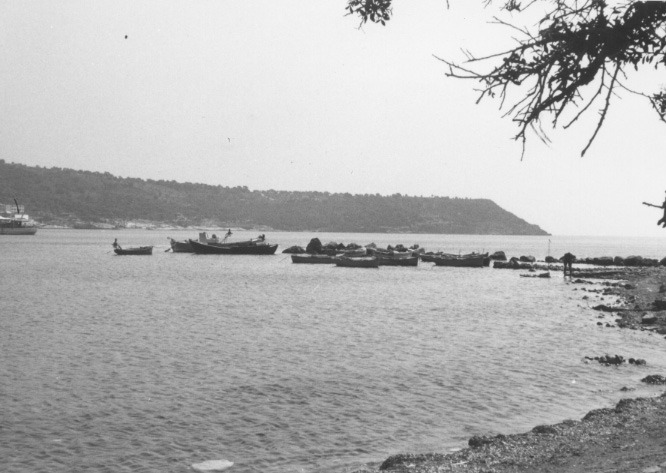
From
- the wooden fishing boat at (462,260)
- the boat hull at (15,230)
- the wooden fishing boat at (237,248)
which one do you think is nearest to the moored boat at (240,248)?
the wooden fishing boat at (237,248)

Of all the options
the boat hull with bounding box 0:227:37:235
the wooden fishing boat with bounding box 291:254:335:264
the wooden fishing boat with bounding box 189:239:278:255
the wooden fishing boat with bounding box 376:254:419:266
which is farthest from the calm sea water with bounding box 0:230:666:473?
the boat hull with bounding box 0:227:37:235

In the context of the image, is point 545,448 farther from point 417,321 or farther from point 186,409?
point 417,321

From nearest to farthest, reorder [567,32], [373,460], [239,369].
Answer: [567,32] → [373,460] → [239,369]

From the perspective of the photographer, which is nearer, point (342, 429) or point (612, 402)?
point (342, 429)

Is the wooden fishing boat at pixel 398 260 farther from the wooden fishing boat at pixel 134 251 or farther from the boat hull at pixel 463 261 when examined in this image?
the wooden fishing boat at pixel 134 251

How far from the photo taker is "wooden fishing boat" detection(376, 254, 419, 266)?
72500mm

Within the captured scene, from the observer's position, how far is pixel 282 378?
1706 cm

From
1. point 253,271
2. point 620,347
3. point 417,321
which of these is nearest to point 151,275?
point 253,271

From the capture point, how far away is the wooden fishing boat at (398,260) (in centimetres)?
7250

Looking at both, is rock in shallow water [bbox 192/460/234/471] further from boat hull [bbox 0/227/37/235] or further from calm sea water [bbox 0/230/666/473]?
boat hull [bbox 0/227/37/235]

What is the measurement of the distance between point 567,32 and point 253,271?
5977 centimetres

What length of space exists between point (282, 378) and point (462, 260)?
196ft

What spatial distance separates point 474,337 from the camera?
24.8 m

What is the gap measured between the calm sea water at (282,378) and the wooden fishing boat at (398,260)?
3501 centimetres
